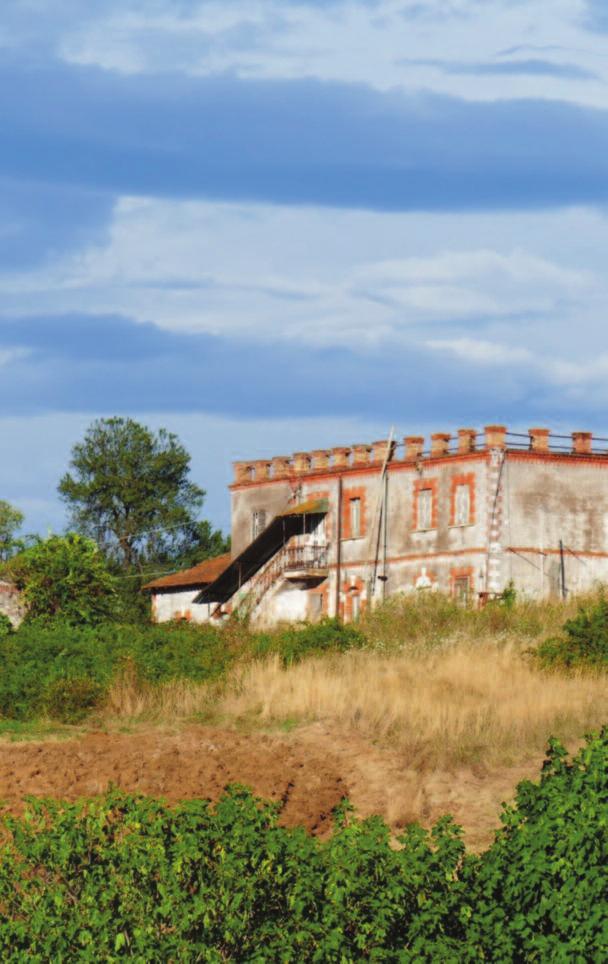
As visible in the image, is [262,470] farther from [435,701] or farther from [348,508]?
[435,701]

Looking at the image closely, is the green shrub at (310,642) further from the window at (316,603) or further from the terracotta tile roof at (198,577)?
the terracotta tile roof at (198,577)

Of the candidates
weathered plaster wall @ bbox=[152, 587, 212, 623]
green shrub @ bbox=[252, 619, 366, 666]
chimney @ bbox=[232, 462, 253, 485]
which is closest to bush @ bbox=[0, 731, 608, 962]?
green shrub @ bbox=[252, 619, 366, 666]

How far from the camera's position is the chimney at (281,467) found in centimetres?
6347

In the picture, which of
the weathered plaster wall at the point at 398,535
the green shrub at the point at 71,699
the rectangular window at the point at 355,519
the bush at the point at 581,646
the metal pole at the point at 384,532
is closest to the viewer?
the green shrub at the point at 71,699

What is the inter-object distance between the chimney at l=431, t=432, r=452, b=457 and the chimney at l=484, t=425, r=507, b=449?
2196mm

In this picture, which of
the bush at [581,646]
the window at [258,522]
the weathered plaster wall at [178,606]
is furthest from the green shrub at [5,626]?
the weathered plaster wall at [178,606]

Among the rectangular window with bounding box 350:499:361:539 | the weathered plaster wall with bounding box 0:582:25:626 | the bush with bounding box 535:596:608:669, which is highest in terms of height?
the rectangular window with bounding box 350:499:361:539

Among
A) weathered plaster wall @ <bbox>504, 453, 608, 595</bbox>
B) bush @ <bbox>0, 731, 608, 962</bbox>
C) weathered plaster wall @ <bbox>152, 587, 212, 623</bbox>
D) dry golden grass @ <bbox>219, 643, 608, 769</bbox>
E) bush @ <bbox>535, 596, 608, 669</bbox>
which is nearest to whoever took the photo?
bush @ <bbox>0, 731, 608, 962</bbox>

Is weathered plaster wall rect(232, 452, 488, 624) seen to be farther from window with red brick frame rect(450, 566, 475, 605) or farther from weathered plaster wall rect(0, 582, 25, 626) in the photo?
weathered plaster wall rect(0, 582, 25, 626)

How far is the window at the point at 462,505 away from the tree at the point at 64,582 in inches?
527

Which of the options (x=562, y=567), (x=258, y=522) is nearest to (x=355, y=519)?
(x=258, y=522)

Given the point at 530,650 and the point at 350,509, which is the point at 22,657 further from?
the point at 350,509

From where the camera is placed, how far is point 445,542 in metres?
56.4

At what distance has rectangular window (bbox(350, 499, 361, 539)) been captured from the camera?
5944cm
